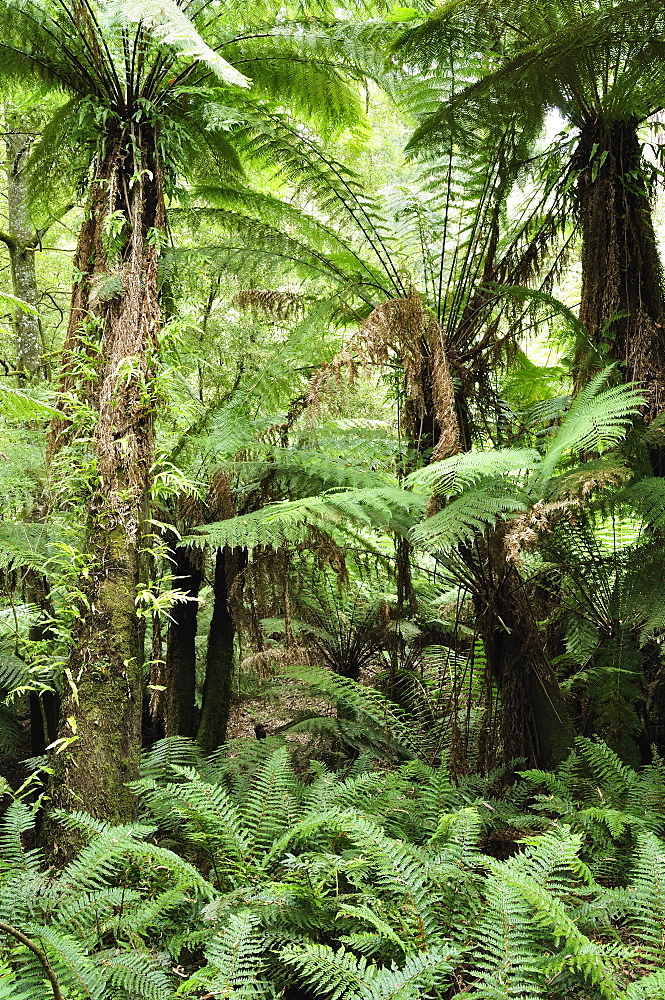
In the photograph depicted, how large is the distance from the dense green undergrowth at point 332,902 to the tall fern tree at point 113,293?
0.25 meters

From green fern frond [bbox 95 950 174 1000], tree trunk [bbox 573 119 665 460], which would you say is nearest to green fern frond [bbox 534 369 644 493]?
tree trunk [bbox 573 119 665 460]

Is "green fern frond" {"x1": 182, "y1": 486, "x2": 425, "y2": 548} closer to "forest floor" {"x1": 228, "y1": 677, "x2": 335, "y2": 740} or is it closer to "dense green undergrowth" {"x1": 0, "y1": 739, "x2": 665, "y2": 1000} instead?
"dense green undergrowth" {"x1": 0, "y1": 739, "x2": 665, "y2": 1000}

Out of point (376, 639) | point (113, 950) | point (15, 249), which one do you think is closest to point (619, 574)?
point (376, 639)

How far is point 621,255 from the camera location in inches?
120

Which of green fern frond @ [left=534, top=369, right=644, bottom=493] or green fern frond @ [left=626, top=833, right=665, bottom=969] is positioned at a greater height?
green fern frond @ [left=534, top=369, right=644, bottom=493]

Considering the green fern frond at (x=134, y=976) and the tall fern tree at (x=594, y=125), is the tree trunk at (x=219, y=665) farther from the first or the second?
the tall fern tree at (x=594, y=125)

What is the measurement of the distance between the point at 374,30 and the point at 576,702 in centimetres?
339

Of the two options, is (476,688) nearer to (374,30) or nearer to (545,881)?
(545,881)

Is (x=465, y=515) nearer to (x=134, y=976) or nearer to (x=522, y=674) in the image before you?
(x=522, y=674)

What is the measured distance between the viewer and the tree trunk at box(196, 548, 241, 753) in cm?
343

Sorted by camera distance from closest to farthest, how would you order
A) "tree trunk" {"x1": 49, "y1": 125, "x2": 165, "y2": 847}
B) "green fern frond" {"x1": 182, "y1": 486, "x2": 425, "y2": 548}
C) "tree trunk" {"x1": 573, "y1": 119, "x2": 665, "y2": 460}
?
"tree trunk" {"x1": 49, "y1": 125, "x2": 165, "y2": 847} < "green fern frond" {"x1": 182, "y1": 486, "x2": 425, "y2": 548} < "tree trunk" {"x1": 573, "y1": 119, "x2": 665, "y2": 460}

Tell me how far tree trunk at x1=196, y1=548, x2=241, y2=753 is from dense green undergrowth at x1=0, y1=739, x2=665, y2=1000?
1.03 meters

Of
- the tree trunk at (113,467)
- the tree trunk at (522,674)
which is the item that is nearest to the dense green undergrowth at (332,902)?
the tree trunk at (113,467)

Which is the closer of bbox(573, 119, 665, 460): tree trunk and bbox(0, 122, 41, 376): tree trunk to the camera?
bbox(573, 119, 665, 460): tree trunk
